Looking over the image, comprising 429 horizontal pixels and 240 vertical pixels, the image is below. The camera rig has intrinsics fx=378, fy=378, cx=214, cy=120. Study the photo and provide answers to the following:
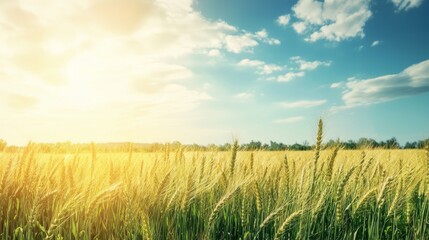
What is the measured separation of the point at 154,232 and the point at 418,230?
2009mm

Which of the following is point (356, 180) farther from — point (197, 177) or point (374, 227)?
point (197, 177)

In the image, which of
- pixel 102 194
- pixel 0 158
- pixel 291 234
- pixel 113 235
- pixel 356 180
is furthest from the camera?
pixel 356 180

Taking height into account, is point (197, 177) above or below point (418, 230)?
above

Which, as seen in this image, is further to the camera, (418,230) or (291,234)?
(418,230)

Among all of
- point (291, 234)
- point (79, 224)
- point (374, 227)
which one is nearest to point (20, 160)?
point (79, 224)

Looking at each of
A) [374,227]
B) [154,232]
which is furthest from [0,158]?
[374,227]

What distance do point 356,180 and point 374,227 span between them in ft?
2.84

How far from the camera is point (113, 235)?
236 centimetres

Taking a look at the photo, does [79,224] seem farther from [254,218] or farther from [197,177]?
[254,218]

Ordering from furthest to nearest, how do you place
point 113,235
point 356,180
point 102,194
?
point 356,180, point 113,235, point 102,194

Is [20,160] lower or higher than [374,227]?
higher

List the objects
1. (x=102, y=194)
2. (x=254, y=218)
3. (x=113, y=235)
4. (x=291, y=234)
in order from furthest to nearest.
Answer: (x=254, y=218)
(x=291, y=234)
(x=113, y=235)
(x=102, y=194)

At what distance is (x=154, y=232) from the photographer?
2230 mm

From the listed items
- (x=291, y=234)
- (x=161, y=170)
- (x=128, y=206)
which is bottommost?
(x=291, y=234)
